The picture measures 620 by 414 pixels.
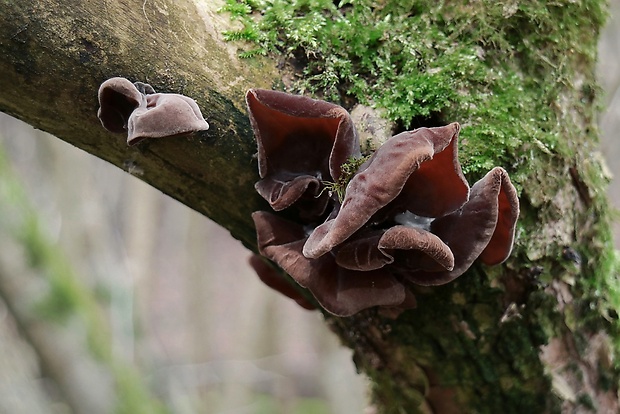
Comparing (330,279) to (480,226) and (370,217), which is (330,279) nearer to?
(370,217)

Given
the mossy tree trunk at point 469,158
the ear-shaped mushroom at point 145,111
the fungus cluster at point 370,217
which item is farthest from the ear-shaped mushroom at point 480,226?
the ear-shaped mushroom at point 145,111

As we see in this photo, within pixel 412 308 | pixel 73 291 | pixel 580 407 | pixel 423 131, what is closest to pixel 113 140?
pixel 423 131

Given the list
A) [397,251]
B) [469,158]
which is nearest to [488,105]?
[469,158]

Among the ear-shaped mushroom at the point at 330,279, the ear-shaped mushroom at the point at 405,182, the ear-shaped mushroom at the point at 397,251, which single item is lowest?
the ear-shaped mushroom at the point at 330,279

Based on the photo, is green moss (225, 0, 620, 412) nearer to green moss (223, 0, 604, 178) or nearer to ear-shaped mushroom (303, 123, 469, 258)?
green moss (223, 0, 604, 178)

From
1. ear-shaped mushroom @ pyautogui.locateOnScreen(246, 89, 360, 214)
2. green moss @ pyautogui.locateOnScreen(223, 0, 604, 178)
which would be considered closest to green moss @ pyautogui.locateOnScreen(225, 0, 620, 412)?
green moss @ pyautogui.locateOnScreen(223, 0, 604, 178)

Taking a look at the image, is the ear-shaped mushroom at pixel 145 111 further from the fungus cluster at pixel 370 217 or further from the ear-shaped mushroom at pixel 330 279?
the ear-shaped mushroom at pixel 330 279
